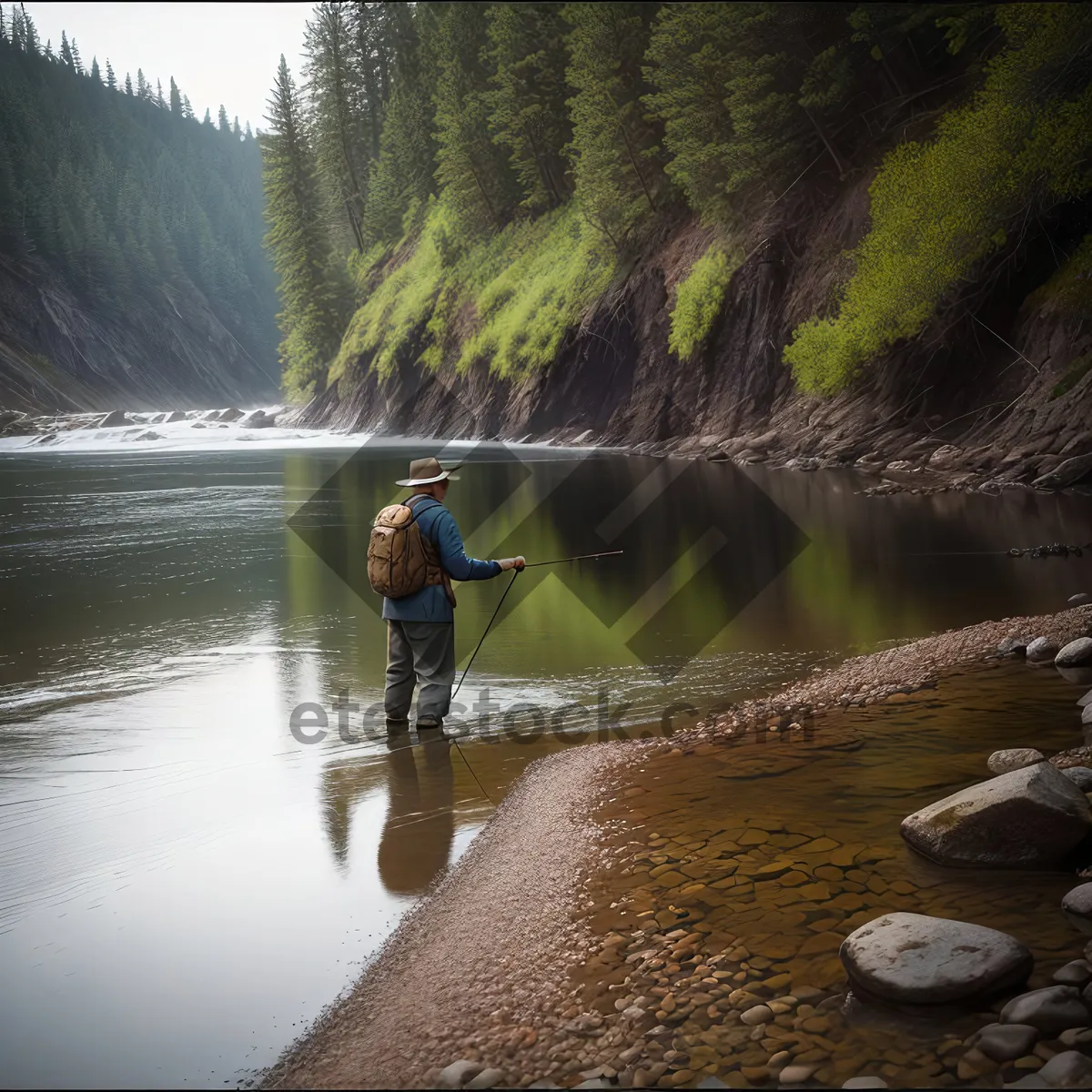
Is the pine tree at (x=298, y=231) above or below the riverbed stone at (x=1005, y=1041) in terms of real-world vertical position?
above

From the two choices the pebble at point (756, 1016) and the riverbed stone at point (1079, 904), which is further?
the riverbed stone at point (1079, 904)

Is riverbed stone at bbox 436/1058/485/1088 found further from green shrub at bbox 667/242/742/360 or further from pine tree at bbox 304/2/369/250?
pine tree at bbox 304/2/369/250

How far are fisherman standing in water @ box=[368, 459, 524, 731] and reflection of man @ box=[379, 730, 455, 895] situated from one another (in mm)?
421

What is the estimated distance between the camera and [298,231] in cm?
7500

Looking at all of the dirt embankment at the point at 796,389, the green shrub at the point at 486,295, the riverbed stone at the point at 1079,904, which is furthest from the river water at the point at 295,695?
the green shrub at the point at 486,295

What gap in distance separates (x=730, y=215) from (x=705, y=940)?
3796 cm

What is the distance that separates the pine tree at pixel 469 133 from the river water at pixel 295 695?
40.8 m

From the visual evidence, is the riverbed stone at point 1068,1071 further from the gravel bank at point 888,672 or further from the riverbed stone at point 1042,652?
the riverbed stone at point 1042,652

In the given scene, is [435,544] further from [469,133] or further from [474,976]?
[469,133]

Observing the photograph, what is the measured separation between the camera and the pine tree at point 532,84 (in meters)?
51.0

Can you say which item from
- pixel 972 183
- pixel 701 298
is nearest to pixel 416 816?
pixel 972 183

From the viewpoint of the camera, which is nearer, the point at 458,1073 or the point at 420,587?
the point at 458,1073

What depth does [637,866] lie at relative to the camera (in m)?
5.12

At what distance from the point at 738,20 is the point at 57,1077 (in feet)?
123
